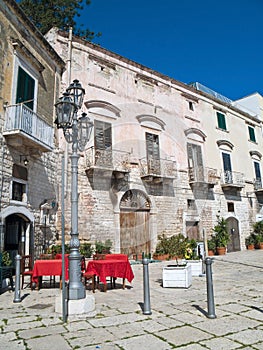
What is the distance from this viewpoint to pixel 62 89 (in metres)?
12.4

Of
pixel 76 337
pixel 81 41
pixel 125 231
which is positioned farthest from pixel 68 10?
pixel 76 337

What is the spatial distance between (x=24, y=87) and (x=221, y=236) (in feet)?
40.6

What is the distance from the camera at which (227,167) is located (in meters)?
18.6

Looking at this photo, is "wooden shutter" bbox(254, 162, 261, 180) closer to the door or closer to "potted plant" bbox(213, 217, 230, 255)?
"potted plant" bbox(213, 217, 230, 255)

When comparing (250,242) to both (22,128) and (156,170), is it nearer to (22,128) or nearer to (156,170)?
(156,170)

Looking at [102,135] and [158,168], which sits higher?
[102,135]

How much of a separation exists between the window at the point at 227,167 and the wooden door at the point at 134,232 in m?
6.90

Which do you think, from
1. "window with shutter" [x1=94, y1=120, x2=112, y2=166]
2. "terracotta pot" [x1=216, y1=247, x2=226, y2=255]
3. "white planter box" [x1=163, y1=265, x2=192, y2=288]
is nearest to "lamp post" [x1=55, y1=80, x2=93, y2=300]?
"white planter box" [x1=163, y1=265, x2=192, y2=288]

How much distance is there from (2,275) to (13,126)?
4.40 meters

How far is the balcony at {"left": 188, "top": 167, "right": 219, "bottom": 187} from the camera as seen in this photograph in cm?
1586

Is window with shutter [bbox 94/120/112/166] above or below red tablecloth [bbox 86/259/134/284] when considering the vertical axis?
above

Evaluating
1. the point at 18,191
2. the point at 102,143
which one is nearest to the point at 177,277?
the point at 18,191

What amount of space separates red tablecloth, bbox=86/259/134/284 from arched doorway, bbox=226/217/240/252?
502 inches

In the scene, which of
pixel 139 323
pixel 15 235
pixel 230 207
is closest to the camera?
pixel 139 323
